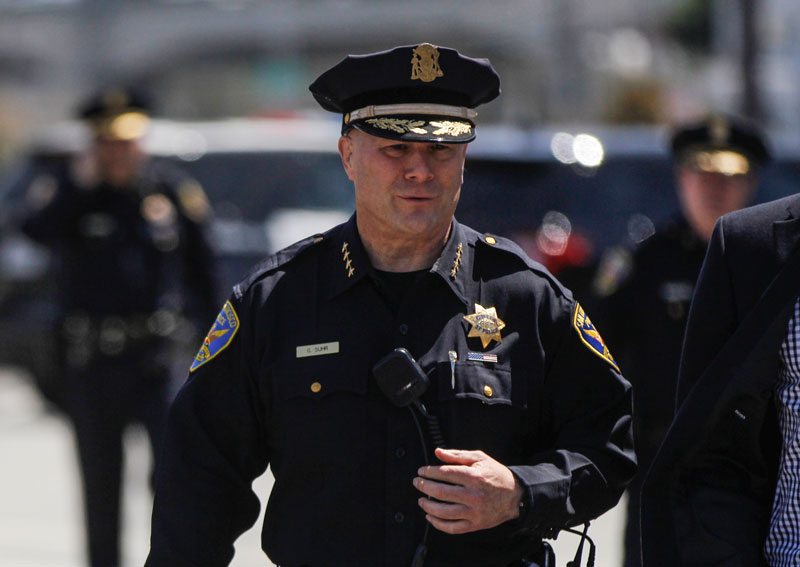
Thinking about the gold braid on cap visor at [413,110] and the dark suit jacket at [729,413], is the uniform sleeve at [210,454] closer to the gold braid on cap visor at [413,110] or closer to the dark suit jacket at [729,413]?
the gold braid on cap visor at [413,110]

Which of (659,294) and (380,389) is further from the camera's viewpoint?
(659,294)

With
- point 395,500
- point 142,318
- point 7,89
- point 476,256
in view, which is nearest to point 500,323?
point 476,256

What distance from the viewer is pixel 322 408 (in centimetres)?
321

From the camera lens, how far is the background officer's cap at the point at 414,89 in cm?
329

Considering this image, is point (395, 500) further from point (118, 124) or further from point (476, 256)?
point (118, 124)

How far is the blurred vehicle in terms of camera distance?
9664mm

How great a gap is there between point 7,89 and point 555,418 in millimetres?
41461

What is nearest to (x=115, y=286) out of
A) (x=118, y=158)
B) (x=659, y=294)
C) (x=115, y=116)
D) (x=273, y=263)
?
(x=118, y=158)

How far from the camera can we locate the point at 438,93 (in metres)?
3.34

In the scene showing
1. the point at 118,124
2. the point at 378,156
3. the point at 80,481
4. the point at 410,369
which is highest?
the point at 378,156

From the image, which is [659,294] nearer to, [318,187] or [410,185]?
[410,185]

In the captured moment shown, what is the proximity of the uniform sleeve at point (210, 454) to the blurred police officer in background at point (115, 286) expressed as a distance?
122 inches

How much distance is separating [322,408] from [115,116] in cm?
378

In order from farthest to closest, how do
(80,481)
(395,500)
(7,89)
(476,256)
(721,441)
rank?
(7,89)
(80,481)
(476,256)
(395,500)
(721,441)
